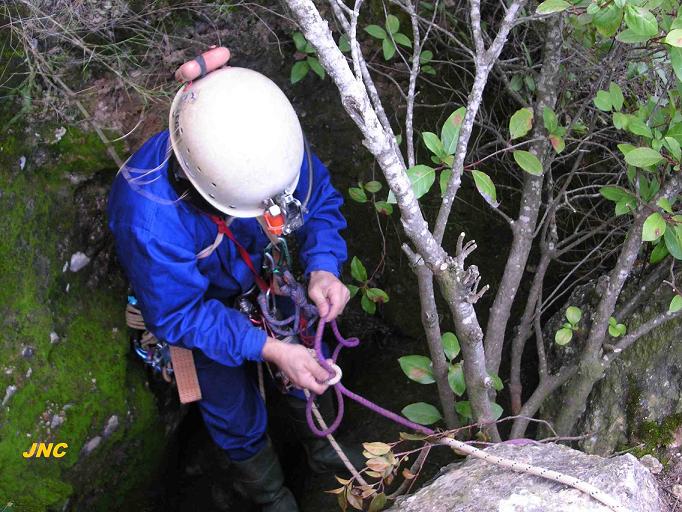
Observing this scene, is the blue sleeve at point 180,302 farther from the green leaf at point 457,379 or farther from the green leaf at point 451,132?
the green leaf at point 451,132

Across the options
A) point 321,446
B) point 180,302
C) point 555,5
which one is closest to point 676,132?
point 555,5

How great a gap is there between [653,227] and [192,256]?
132cm

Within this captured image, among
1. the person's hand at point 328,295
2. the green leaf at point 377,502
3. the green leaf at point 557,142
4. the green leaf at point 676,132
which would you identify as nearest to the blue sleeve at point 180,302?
the person's hand at point 328,295

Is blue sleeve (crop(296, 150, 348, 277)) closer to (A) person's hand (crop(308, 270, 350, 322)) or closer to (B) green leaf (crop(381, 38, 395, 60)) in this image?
(A) person's hand (crop(308, 270, 350, 322))

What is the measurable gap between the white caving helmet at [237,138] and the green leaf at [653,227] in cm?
98

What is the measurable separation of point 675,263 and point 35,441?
231cm

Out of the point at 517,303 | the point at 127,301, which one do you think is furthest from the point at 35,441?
the point at 517,303

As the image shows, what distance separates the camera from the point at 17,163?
7.89 feet

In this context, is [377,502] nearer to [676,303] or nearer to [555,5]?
[676,303]

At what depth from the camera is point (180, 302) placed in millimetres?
2072

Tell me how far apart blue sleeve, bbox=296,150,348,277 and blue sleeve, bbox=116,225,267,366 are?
362 millimetres

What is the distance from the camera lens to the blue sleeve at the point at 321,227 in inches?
93.7

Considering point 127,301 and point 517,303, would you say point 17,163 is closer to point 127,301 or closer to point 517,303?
point 127,301

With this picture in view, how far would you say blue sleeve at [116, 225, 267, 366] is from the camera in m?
2.00
